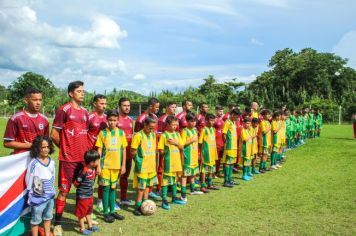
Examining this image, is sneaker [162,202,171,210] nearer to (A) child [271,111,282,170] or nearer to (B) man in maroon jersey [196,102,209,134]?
(B) man in maroon jersey [196,102,209,134]

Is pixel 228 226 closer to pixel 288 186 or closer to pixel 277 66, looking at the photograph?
pixel 288 186

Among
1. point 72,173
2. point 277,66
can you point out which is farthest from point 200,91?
point 72,173

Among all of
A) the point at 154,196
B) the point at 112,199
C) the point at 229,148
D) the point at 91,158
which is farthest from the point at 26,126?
the point at 229,148

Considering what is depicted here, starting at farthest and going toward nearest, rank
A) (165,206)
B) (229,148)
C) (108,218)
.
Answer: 1. (229,148)
2. (165,206)
3. (108,218)

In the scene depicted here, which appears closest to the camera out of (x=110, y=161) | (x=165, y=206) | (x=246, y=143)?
(x=110, y=161)

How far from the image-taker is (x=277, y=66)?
2042 inches

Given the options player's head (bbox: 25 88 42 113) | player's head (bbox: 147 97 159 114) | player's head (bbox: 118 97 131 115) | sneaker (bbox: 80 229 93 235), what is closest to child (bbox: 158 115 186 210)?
player's head (bbox: 147 97 159 114)

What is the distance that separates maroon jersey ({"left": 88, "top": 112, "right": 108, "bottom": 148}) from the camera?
22.1 ft

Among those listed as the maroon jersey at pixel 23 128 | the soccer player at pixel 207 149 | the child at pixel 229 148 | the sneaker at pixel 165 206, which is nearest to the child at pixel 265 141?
the child at pixel 229 148

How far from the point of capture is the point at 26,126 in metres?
5.40

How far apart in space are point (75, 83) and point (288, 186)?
586 cm

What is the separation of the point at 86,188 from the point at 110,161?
2.34ft

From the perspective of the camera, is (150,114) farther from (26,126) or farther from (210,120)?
(26,126)

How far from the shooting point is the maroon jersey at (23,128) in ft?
17.5
